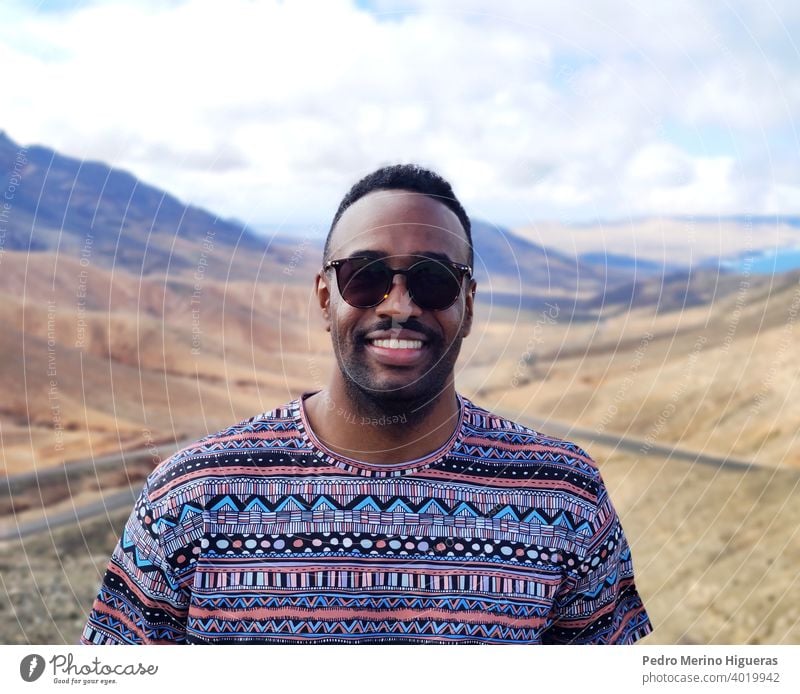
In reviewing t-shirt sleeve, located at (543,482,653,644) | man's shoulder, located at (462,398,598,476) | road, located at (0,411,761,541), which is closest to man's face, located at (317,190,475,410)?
man's shoulder, located at (462,398,598,476)

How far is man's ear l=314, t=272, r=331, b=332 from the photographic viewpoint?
2.40m

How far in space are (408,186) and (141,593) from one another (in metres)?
1.29

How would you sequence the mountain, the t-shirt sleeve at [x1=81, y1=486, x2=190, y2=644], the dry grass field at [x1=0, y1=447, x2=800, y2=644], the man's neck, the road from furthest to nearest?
the road < the dry grass field at [x1=0, y1=447, x2=800, y2=644] < the mountain < the man's neck < the t-shirt sleeve at [x1=81, y1=486, x2=190, y2=644]

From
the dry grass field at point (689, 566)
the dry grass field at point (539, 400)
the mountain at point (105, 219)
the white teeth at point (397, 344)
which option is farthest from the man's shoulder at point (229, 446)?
the dry grass field at point (689, 566)

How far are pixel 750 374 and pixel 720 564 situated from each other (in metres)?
2.37

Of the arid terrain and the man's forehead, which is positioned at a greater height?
the arid terrain

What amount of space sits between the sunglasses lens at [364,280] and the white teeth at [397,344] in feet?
0.33

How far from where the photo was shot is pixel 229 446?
2324 millimetres

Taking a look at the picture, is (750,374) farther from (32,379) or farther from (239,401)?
(32,379)

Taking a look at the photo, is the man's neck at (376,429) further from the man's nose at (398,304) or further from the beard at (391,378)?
the man's nose at (398,304)

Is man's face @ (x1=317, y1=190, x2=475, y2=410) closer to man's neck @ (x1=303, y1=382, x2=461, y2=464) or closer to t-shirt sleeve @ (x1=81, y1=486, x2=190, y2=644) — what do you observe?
man's neck @ (x1=303, y1=382, x2=461, y2=464)

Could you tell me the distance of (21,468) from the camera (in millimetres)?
8062

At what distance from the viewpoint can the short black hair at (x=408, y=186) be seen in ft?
7.70
